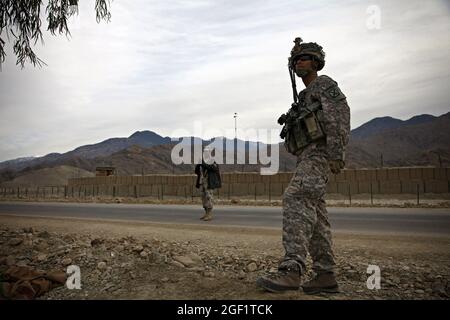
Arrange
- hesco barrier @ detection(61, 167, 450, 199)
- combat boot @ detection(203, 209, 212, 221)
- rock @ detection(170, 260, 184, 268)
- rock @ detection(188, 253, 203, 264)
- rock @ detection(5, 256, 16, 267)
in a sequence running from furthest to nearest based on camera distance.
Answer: hesco barrier @ detection(61, 167, 450, 199), combat boot @ detection(203, 209, 212, 221), rock @ detection(188, 253, 203, 264), rock @ detection(5, 256, 16, 267), rock @ detection(170, 260, 184, 268)

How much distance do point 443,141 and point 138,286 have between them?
77.6 metres

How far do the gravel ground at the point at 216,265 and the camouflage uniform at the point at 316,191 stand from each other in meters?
0.34

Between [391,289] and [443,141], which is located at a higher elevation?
[443,141]

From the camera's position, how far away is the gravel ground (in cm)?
336

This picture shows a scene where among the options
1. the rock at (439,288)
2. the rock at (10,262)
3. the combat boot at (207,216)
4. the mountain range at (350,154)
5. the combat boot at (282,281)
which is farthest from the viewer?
the mountain range at (350,154)

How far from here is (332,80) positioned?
3420 millimetres

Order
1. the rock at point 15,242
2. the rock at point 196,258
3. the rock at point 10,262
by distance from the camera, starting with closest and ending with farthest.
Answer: the rock at point 10,262, the rock at point 196,258, the rock at point 15,242

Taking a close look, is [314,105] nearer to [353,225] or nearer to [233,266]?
[233,266]

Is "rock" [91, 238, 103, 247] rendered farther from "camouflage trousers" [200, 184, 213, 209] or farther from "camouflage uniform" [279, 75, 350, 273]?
"camouflage trousers" [200, 184, 213, 209]

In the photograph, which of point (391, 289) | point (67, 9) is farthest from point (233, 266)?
point (67, 9)

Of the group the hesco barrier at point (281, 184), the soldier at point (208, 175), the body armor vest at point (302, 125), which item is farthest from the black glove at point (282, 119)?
the hesco barrier at point (281, 184)

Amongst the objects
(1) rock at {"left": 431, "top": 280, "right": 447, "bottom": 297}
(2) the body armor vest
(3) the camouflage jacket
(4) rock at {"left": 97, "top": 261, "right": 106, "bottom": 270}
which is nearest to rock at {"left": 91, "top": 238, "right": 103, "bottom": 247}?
(4) rock at {"left": 97, "top": 261, "right": 106, "bottom": 270}

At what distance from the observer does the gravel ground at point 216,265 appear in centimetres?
336

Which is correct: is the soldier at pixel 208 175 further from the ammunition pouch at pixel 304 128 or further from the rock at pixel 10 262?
the ammunition pouch at pixel 304 128
